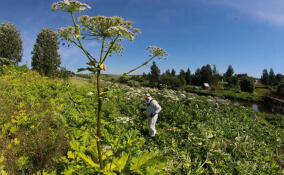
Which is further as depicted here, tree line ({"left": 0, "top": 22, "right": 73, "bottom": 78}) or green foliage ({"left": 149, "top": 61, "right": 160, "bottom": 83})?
green foliage ({"left": 149, "top": 61, "right": 160, "bottom": 83})

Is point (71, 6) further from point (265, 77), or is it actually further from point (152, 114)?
point (265, 77)

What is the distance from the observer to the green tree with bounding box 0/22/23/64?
21.4 metres

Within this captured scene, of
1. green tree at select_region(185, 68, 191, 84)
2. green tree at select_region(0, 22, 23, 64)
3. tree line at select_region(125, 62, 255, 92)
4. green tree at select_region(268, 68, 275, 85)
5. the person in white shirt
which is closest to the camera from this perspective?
the person in white shirt

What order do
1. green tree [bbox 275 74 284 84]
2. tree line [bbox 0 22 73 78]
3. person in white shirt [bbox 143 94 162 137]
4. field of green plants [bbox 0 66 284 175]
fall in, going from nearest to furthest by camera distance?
1. field of green plants [bbox 0 66 284 175]
2. person in white shirt [bbox 143 94 162 137]
3. tree line [bbox 0 22 73 78]
4. green tree [bbox 275 74 284 84]

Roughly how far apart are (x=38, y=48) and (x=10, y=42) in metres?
7.08

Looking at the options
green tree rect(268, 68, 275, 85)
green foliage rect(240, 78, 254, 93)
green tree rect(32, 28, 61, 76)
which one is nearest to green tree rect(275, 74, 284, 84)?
green tree rect(268, 68, 275, 85)

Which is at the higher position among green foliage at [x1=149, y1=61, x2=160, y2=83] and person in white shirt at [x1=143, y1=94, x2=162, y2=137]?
green foliage at [x1=149, y1=61, x2=160, y2=83]

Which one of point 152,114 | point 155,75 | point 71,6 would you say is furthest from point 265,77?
point 71,6

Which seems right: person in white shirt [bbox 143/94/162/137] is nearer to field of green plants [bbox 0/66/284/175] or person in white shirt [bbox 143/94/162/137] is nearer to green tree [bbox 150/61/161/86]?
field of green plants [bbox 0/66/284/175]

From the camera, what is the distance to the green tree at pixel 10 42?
21.4 metres

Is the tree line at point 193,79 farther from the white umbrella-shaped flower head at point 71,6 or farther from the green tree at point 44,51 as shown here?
the white umbrella-shaped flower head at point 71,6

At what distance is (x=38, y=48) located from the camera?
19.6 m

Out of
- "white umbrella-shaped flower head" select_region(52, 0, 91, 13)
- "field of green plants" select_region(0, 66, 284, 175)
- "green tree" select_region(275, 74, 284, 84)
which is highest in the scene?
"green tree" select_region(275, 74, 284, 84)

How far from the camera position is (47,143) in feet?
10.9
